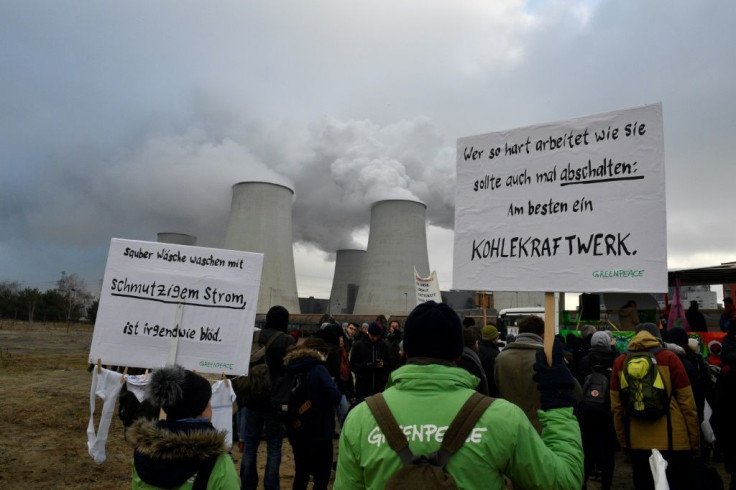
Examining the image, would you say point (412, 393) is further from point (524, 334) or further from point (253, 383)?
point (253, 383)

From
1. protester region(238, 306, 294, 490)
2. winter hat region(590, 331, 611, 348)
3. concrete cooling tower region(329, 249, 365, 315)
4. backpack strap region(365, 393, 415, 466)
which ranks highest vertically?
concrete cooling tower region(329, 249, 365, 315)

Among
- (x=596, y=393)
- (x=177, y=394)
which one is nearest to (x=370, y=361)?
(x=596, y=393)

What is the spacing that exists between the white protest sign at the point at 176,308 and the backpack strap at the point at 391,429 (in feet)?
6.22

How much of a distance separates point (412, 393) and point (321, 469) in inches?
76.5

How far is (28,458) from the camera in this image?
13.4ft

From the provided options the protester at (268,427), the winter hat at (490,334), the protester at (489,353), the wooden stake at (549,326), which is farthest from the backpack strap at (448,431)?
the winter hat at (490,334)

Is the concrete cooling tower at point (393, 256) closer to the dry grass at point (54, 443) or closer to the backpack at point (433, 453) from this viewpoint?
the dry grass at point (54, 443)

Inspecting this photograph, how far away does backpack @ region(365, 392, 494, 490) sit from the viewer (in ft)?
2.98

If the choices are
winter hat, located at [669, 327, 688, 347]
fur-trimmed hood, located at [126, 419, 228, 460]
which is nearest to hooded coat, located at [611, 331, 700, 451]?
winter hat, located at [669, 327, 688, 347]

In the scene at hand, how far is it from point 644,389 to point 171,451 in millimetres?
2021

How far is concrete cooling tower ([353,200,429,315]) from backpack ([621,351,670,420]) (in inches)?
612

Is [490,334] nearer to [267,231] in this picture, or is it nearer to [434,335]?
[434,335]

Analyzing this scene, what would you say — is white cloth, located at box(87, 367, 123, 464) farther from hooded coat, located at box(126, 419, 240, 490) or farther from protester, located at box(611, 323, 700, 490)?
protester, located at box(611, 323, 700, 490)

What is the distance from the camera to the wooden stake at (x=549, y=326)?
4.92 ft
